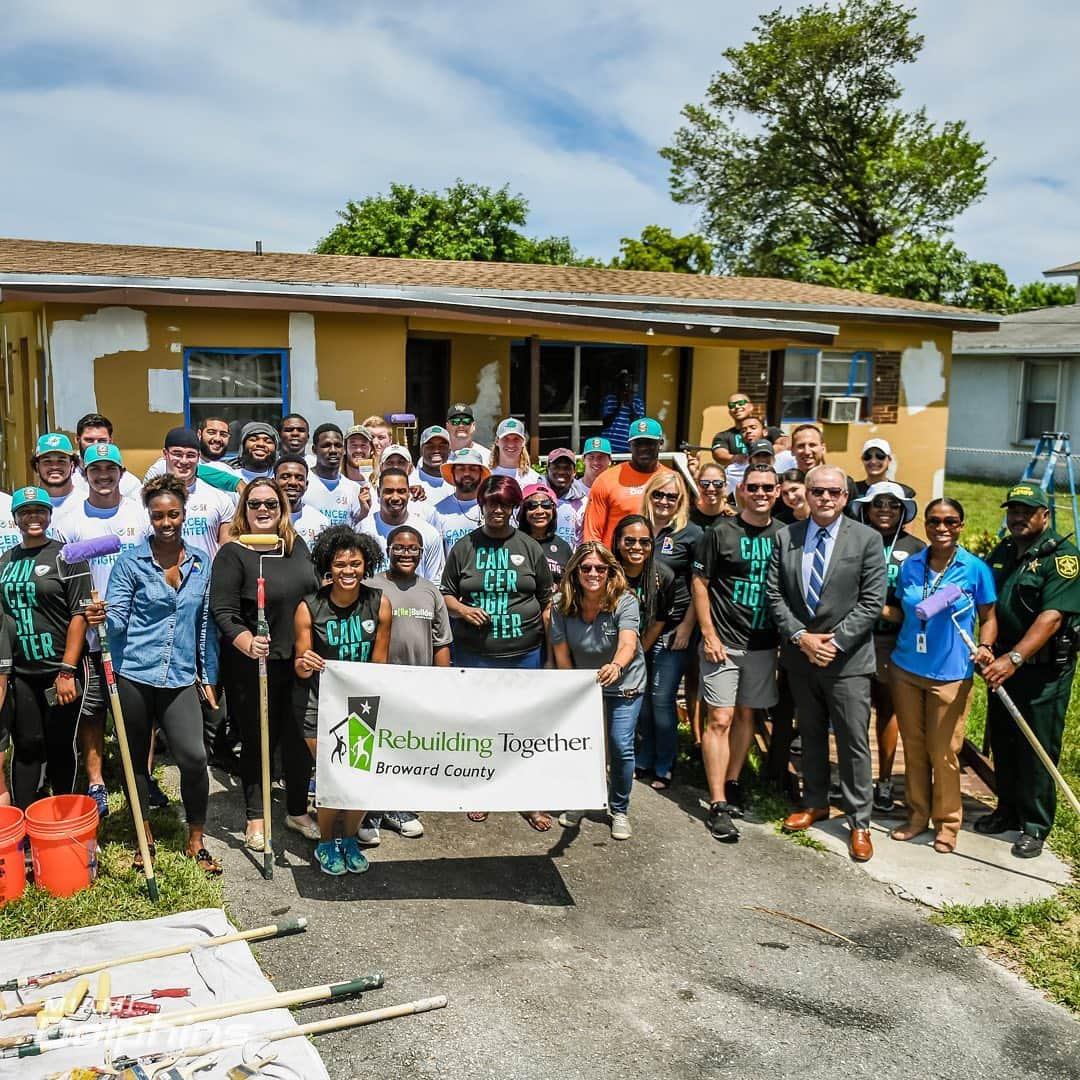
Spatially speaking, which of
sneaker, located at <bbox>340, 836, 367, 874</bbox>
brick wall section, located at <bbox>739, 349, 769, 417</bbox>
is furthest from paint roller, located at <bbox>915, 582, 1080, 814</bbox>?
brick wall section, located at <bbox>739, 349, 769, 417</bbox>

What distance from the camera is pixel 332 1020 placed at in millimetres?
3949

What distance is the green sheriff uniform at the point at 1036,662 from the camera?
550 centimetres

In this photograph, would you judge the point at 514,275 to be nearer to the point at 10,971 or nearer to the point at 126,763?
the point at 126,763

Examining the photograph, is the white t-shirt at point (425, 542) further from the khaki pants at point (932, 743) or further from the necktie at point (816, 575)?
the khaki pants at point (932, 743)

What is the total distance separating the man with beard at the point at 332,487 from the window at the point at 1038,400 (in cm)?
2086

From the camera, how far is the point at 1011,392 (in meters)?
24.1

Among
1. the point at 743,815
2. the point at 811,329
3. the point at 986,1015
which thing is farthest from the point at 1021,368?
the point at 986,1015

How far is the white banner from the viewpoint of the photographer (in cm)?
524

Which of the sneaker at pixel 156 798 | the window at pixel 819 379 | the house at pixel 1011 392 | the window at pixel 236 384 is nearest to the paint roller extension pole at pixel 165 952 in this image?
the sneaker at pixel 156 798

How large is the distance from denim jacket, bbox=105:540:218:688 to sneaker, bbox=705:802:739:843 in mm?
3054

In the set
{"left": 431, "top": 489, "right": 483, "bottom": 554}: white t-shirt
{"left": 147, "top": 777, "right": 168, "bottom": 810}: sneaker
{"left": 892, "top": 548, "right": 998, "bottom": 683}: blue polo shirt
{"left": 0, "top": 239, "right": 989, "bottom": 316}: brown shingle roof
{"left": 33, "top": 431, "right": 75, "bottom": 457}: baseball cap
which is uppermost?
{"left": 0, "top": 239, "right": 989, "bottom": 316}: brown shingle roof

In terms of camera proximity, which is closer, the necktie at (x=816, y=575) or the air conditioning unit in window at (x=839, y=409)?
the necktie at (x=816, y=575)

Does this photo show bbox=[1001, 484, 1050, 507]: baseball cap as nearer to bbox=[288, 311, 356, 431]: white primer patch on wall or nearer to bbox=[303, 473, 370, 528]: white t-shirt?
bbox=[303, 473, 370, 528]: white t-shirt

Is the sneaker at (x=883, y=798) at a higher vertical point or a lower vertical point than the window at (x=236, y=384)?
lower
